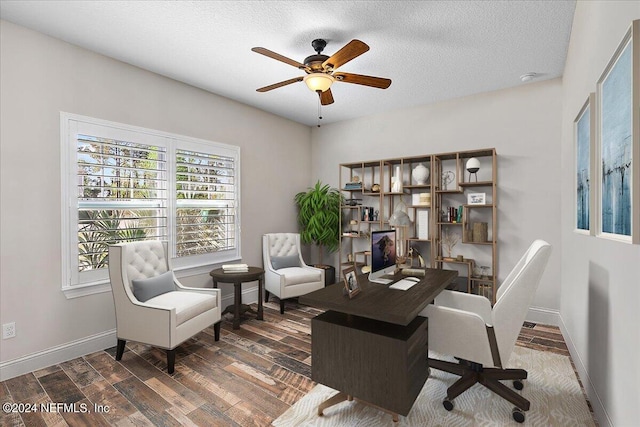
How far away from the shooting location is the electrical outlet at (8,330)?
2.41 m

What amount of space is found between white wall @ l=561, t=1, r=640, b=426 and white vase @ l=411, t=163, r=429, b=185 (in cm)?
151

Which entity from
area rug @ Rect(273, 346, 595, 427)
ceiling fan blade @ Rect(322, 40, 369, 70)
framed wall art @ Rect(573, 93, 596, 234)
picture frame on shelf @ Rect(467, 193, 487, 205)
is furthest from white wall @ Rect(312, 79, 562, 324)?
ceiling fan blade @ Rect(322, 40, 369, 70)

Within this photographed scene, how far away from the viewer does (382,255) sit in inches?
93.7

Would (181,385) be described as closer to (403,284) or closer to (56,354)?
(56,354)

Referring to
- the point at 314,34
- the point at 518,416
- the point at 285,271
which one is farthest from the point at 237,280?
the point at 518,416

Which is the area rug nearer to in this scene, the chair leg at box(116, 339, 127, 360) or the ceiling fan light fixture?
the chair leg at box(116, 339, 127, 360)

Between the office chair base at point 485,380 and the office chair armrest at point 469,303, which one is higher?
the office chair armrest at point 469,303

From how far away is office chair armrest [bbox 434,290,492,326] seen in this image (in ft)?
7.56

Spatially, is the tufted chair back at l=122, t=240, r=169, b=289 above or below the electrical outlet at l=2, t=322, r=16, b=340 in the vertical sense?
above

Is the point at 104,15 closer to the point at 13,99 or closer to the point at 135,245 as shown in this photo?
the point at 13,99

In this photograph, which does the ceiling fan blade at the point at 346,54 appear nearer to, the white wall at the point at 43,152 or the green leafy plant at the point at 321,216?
the white wall at the point at 43,152

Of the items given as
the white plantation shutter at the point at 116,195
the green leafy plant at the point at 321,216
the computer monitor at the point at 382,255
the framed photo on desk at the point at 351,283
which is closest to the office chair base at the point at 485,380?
the computer monitor at the point at 382,255

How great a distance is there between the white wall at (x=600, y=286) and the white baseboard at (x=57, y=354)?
375cm

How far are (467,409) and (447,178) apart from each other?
9.39 ft
